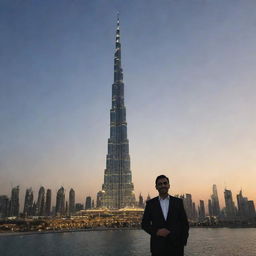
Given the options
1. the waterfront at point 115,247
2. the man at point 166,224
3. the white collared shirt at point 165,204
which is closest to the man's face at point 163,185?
the man at point 166,224

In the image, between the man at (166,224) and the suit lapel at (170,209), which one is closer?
the man at (166,224)

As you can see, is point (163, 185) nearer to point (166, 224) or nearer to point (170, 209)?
point (170, 209)

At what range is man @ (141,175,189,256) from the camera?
18.3 feet

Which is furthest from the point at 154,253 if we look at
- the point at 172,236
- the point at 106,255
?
the point at 106,255

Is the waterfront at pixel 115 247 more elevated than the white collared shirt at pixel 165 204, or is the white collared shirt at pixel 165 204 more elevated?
the white collared shirt at pixel 165 204

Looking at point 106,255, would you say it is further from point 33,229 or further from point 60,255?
point 33,229

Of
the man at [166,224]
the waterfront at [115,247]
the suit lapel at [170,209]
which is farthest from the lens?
the waterfront at [115,247]

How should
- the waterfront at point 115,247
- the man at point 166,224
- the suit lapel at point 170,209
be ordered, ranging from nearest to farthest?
the man at point 166,224
the suit lapel at point 170,209
the waterfront at point 115,247

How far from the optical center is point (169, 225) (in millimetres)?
5656

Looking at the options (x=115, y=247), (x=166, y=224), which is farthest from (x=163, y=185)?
(x=115, y=247)

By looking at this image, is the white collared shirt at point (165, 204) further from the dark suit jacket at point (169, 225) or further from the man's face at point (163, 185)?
the man's face at point (163, 185)

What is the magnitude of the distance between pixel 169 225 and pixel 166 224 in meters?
0.06

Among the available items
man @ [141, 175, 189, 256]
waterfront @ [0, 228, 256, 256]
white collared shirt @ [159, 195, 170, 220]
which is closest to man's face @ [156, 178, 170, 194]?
man @ [141, 175, 189, 256]

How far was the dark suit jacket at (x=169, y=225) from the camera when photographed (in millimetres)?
5590
